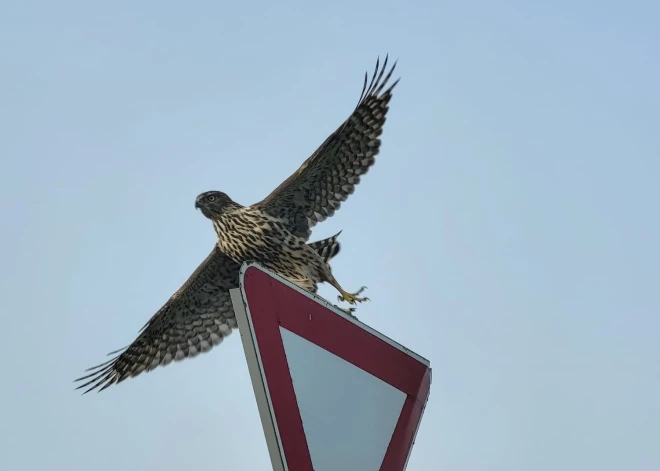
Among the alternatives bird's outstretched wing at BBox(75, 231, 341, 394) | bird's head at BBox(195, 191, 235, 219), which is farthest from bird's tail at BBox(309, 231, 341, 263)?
bird's head at BBox(195, 191, 235, 219)

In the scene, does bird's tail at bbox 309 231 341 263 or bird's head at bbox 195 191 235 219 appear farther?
bird's tail at bbox 309 231 341 263

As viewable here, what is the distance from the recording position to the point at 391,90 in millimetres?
7031

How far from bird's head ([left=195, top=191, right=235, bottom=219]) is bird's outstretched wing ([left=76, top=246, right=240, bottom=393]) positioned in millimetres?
310

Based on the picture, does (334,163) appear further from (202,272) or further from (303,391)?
(303,391)

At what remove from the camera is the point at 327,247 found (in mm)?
6969

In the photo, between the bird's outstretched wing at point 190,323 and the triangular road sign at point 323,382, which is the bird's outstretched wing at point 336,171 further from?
the triangular road sign at point 323,382

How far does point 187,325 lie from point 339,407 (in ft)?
18.2

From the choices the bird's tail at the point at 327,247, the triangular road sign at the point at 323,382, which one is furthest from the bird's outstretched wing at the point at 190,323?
the triangular road sign at the point at 323,382

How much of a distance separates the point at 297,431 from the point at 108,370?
5.39m

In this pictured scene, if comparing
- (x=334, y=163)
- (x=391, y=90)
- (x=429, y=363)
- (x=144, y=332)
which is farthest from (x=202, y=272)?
(x=429, y=363)

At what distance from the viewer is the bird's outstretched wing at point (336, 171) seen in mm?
6895

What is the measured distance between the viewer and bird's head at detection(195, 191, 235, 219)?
22.2 feet

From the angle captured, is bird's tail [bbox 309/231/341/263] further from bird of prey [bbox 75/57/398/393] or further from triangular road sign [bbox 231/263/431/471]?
triangular road sign [bbox 231/263/431/471]

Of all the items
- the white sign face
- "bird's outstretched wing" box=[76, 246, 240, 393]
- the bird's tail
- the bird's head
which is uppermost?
the bird's tail
